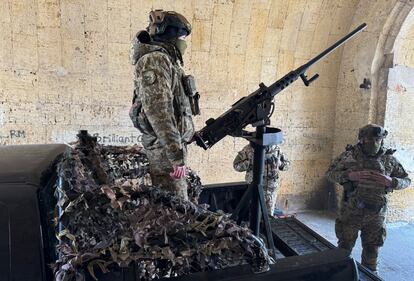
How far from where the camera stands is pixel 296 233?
110 inches

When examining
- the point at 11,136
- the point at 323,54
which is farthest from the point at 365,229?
the point at 11,136

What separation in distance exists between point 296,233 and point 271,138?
1004 mm

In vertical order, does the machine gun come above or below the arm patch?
below

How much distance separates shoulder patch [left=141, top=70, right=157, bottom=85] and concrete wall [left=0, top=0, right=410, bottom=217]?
7.70ft

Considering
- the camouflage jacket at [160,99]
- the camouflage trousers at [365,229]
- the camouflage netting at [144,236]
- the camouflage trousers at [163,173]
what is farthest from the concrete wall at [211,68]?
the camouflage netting at [144,236]

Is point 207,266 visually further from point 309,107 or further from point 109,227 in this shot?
point 309,107

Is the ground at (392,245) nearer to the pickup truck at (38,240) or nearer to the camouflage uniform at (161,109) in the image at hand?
the pickup truck at (38,240)

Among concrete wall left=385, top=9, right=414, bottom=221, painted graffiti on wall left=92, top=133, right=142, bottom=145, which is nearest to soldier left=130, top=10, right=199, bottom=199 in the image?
painted graffiti on wall left=92, top=133, right=142, bottom=145

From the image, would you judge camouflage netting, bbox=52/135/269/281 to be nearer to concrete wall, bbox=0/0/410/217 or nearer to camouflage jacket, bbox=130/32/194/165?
camouflage jacket, bbox=130/32/194/165

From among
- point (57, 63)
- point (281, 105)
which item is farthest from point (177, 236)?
point (281, 105)

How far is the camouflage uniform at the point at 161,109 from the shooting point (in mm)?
2135

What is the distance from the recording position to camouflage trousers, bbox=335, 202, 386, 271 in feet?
10.9

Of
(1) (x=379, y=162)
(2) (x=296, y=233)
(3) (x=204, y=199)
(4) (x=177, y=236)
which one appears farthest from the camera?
(1) (x=379, y=162)

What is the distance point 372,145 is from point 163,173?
2.21 metres
